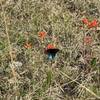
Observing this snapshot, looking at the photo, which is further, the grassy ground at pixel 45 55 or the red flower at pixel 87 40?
the red flower at pixel 87 40

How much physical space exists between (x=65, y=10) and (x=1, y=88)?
1.08 metres

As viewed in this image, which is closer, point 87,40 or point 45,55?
point 45,55

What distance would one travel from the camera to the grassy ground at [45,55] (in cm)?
223

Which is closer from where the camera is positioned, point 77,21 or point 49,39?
point 49,39

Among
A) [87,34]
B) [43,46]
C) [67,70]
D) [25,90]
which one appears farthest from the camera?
[87,34]

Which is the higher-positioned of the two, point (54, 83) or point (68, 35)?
point (68, 35)

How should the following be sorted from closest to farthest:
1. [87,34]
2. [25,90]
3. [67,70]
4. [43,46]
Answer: [25,90], [67,70], [43,46], [87,34]

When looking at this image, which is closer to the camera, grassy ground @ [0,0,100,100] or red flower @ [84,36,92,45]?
grassy ground @ [0,0,100,100]

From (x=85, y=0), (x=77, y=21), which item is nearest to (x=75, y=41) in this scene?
(x=77, y=21)

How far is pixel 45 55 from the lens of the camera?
2.51m

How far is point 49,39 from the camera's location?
274 centimetres

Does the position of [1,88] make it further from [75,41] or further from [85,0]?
[85,0]

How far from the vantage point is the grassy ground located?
88.0 inches

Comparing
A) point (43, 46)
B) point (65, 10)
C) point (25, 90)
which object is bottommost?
point (25, 90)
